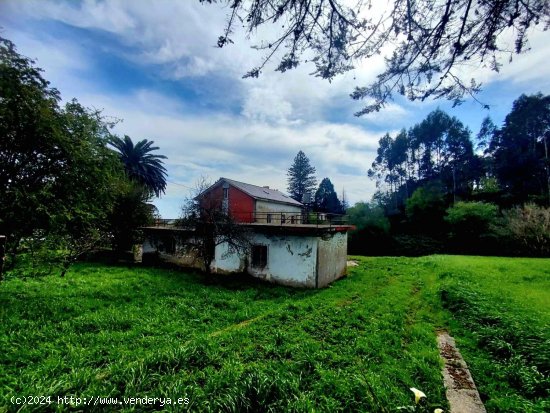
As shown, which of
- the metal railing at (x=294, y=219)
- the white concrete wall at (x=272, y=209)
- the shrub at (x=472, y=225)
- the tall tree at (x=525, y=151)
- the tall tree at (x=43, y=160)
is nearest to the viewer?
the tall tree at (x=43, y=160)

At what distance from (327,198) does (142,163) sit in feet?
128

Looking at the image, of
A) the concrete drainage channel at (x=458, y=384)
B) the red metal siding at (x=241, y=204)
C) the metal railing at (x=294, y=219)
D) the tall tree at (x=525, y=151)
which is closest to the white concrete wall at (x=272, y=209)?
the red metal siding at (x=241, y=204)

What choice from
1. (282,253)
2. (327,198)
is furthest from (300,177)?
(282,253)

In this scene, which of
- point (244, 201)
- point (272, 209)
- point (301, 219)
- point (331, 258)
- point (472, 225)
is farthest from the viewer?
point (472, 225)

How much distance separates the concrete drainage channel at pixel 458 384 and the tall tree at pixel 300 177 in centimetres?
5470

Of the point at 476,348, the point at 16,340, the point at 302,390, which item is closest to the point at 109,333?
the point at 16,340

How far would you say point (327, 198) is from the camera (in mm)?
57312

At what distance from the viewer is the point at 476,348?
6.22 metres

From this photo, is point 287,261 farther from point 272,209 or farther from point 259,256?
point 272,209

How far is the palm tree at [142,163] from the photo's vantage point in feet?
94.7

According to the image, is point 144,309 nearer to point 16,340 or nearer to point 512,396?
point 16,340

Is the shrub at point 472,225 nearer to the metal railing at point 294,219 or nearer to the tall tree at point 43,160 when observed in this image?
the metal railing at point 294,219

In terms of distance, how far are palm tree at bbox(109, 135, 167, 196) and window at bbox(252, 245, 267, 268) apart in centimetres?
1948

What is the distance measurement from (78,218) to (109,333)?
5.71 meters
